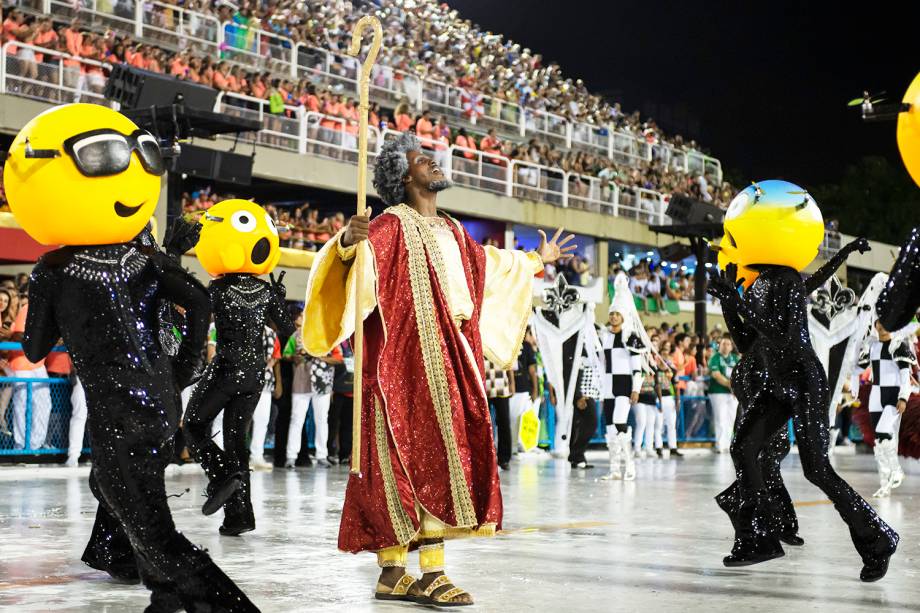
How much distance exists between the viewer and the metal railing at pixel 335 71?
21797mm

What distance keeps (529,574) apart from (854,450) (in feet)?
54.3

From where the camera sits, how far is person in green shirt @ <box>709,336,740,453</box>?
18875 mm

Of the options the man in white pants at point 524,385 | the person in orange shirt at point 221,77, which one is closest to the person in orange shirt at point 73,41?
the person in orange shirt at point 221,77

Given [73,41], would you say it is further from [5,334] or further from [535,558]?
[535,558]

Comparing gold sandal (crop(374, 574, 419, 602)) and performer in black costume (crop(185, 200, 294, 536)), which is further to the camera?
performer in black costume (crop(185, 200, 294, 536))

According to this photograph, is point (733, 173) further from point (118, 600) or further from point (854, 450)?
point (118, 600)

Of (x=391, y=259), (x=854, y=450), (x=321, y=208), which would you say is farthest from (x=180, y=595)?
(x=321, y=208)

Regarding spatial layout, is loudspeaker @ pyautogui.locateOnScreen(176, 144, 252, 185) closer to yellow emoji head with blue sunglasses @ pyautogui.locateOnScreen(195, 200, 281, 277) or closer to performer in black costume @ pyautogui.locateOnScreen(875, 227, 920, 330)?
yellow emoji head with blue sunglasses @ pyautogui.locateOnScreen(195, 200, 281, 277)

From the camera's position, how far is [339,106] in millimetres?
24047

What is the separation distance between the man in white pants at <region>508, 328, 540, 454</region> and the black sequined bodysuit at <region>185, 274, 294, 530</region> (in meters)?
8.28

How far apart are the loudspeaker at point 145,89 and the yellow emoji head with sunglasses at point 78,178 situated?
354 inches

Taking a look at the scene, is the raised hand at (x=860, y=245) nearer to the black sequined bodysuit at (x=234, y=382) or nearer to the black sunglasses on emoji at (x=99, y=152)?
the black sequined bodysuit at (x=234, y=382)

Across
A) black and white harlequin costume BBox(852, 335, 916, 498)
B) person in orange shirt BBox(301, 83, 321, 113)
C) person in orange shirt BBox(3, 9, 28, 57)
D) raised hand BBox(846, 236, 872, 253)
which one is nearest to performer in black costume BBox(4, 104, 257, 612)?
raised hand BBox(846, 236, 872, 253)

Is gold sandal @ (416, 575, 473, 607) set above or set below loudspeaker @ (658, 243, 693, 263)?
below
